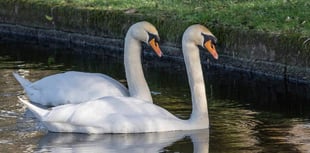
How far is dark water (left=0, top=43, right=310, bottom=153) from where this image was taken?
1005 cm

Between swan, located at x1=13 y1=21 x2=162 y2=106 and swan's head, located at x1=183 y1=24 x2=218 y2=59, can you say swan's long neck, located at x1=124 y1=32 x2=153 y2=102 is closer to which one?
swan, located at x1=13 y1=21 x2=162 y2=106

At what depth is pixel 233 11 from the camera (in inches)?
645

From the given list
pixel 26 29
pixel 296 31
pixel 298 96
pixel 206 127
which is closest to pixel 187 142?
pixel 206 127

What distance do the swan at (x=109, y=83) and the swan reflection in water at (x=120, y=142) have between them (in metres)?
1.06

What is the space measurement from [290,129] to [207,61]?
15.0ft

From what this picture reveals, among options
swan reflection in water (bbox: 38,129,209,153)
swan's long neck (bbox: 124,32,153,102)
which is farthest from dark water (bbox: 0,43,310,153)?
swan's long neck (bbox: 124,32,153,102)

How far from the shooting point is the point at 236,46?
14828 mm

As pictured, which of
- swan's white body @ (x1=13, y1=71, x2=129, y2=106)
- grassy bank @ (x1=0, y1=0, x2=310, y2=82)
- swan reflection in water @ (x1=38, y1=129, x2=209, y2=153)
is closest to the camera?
swan reflection in water @ (x1=38, y1=129, x2=209, y2=153)

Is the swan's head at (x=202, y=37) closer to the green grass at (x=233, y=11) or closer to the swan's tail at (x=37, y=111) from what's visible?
the swan's tail at (x=37, y=111)

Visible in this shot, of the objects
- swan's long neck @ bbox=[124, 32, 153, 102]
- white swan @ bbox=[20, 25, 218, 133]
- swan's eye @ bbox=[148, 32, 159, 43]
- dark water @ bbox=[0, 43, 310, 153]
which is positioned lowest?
dark water @ bbox=[0, 43, 310, 153]

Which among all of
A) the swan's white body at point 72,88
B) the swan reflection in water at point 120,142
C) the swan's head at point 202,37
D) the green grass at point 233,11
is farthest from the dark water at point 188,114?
the green grass at point 233,11

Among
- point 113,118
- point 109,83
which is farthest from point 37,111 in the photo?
point 109,83

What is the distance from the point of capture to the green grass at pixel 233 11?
15.1 m

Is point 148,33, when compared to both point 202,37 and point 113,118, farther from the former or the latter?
point 113,118
